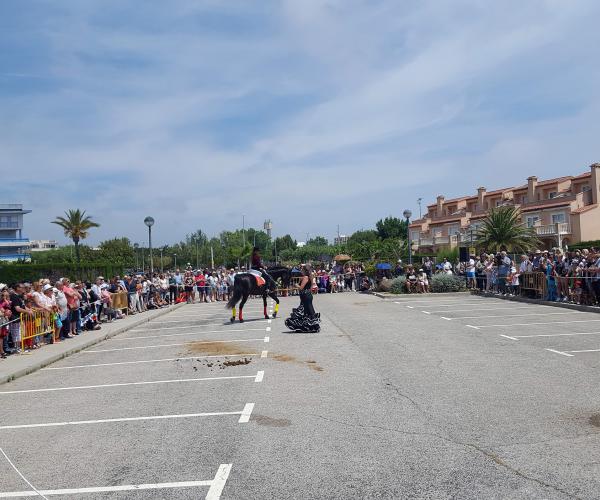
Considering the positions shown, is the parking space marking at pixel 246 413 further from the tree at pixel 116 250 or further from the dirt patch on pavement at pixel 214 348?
the tree at pixel 116 250

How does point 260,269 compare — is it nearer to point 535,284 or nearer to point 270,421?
point 535,284

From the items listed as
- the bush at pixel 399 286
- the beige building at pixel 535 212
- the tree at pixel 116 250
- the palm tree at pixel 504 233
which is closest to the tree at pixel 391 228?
the beige building at pixel 535 212

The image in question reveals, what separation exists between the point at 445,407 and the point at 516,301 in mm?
19418

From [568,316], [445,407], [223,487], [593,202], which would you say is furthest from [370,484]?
[593,202]

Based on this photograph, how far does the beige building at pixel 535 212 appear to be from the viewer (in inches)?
2345

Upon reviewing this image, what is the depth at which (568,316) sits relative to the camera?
63.2 ft

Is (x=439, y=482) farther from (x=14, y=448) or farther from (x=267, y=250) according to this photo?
(x=267, y=250)

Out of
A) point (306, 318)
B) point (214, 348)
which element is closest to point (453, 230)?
point (306, 318)

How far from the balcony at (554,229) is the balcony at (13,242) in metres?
93.8

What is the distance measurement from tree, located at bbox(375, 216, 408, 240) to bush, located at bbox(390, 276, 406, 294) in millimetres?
73438

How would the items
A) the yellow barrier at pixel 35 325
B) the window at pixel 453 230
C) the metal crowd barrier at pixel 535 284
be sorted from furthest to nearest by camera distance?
the window at pixel 453 230, the metal crowd barrier at pixel 535 284, the yellow barrier at pixel 35 325

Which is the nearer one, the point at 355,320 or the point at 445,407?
the point at 445,407

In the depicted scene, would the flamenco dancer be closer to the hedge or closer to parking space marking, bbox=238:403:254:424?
parking space marking, bbox=238:403:254:424

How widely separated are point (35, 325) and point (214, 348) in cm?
536
